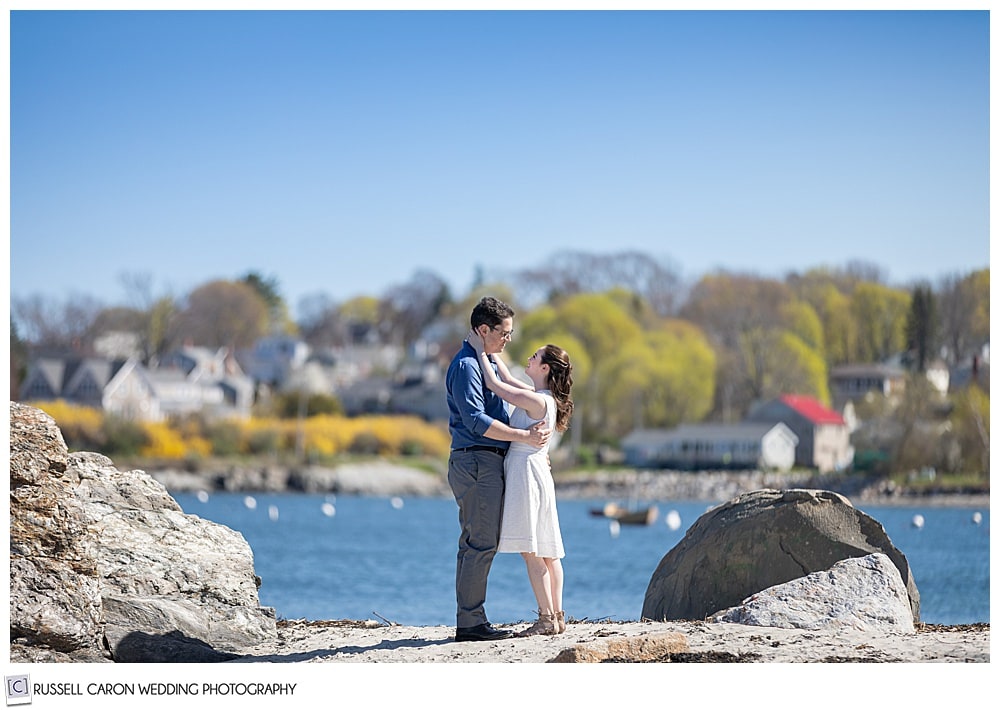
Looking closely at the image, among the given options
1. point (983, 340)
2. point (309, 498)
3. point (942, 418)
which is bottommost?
point (309, 498)

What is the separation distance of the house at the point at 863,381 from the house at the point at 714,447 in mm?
2972

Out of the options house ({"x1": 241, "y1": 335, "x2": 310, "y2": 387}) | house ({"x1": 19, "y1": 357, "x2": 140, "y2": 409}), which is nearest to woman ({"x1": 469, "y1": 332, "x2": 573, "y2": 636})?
house ({"x1": 19, "y1": 357, "x2": 140, "y2": 409})

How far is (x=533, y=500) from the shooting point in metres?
6.68

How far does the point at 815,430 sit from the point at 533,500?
174ft

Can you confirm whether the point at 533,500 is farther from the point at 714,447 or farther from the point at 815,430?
A: the point at 714,447

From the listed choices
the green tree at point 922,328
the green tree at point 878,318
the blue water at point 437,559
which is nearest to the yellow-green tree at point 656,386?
the green tree at point 878,318

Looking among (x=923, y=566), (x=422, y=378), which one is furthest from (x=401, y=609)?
(x=422, y=378)

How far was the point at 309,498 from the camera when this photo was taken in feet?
178

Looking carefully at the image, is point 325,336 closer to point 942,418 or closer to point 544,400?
point 942,418

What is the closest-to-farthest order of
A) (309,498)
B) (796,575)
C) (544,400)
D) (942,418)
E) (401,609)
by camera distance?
(544,400) < (796,575) < (401,609) < (942,418) < (309,498)

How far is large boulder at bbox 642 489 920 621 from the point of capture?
7613mm
